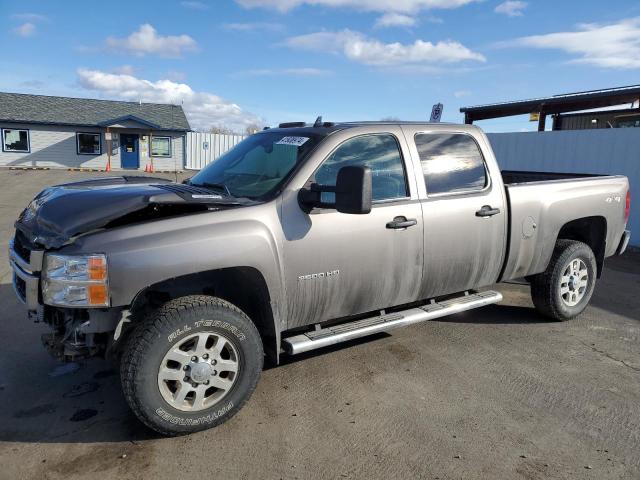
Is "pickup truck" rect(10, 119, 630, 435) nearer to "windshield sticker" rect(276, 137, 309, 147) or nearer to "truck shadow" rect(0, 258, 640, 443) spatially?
"windshield sticker" rect(276, 137, 309, 147)

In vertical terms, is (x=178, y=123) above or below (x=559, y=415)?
above

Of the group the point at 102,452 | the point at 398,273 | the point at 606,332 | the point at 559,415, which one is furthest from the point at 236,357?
the point at 606,332

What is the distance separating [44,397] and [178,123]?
29478 mm

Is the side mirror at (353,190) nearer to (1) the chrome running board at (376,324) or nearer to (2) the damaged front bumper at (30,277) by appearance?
(1) the chrome running board at (376,324)

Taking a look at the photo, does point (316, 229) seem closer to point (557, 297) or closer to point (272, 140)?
point (272, 140)

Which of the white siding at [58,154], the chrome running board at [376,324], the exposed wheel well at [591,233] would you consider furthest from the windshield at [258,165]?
the white siding at [58,154]

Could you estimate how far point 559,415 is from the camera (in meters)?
3.51

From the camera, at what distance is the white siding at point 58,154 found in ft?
93.8

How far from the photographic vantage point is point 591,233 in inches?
221

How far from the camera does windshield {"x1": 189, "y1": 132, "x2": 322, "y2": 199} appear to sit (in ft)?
12.2

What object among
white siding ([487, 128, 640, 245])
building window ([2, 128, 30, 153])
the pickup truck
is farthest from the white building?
the pickup truck

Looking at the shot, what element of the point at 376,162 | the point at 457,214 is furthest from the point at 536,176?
the point at 376,162

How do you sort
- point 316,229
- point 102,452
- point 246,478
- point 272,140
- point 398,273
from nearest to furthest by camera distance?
1. point 246,478
2. point 102,452
3. point 316,229
4. point 398,273
5. point 272,140

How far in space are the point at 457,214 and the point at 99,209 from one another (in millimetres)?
2757
